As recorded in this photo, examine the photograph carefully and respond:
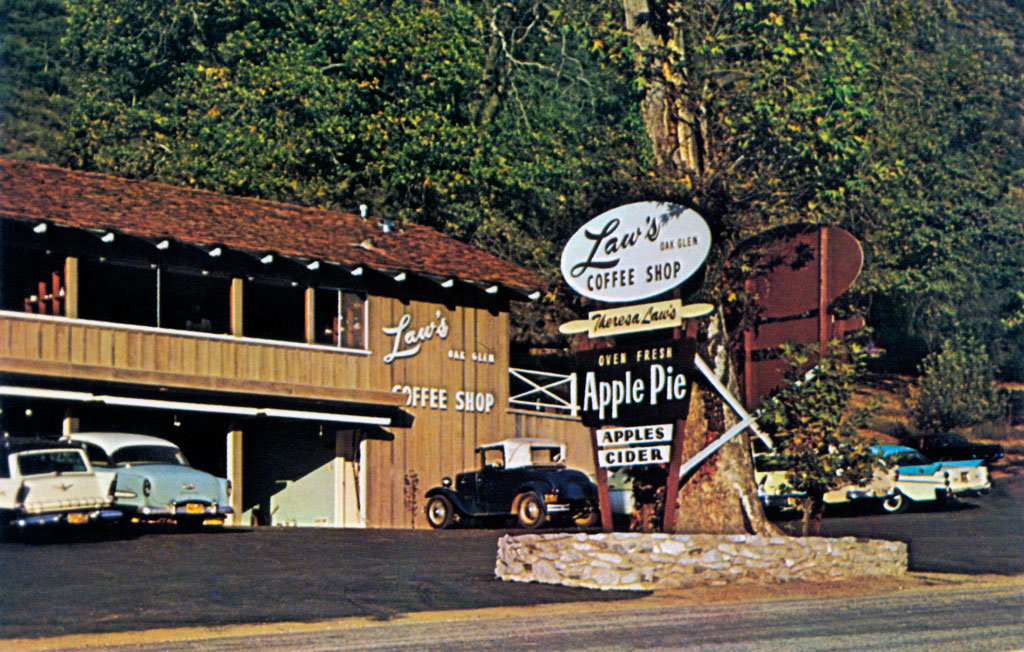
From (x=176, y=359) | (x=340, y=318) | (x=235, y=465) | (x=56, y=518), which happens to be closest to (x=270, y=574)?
(x=56, y=518)

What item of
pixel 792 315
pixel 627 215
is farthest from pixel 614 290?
pixel 792 315

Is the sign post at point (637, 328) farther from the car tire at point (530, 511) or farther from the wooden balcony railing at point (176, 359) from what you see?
the wooden balcony railing at point (176, 359)

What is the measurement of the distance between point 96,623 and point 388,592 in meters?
3.75

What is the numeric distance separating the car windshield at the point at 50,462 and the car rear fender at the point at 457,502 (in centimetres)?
800

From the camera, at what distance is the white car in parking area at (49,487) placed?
19.5 m

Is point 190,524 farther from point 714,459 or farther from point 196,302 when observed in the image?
point 714,459

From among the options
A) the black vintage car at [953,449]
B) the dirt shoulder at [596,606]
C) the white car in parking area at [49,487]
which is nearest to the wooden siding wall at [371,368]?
the white car in parking area at [49,487]

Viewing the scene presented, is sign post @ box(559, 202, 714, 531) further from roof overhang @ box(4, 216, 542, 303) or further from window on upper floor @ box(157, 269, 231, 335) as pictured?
window on upper floor @ box(157, 269, 231, 335)

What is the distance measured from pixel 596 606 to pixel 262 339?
15.9 metres

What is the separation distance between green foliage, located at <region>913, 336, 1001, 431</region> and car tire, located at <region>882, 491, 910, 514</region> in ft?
49.3

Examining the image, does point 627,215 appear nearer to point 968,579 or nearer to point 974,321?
point 968,579

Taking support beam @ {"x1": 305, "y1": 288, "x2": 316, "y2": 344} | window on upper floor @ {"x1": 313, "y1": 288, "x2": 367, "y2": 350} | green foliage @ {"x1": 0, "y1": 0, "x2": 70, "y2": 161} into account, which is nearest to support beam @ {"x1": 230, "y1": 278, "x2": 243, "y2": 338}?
support beam @ {"x1": 305, "y1": 288, "x2": 316, "y2": 344}

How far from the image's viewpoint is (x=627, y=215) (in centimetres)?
1747

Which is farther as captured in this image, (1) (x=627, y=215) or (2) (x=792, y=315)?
(2) (x=792, y=315)
